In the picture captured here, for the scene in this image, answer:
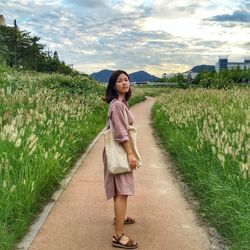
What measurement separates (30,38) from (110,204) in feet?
203

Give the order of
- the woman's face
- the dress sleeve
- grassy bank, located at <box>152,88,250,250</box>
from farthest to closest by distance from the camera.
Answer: grassy bank, located at <box>152,88,250,250</box> < the woman's face < the dress sleeve

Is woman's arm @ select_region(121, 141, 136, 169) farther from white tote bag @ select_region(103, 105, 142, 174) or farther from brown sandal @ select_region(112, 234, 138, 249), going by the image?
brown sandal @ select_region(112, 234, 138, 249)

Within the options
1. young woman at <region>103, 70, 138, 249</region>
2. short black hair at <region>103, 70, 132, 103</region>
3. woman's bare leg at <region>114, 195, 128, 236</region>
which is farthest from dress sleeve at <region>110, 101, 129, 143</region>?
woman's bare leg at <region>114, 195, 128, 236</region>

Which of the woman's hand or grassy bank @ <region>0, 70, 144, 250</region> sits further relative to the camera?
grassy bank @ <region>0, 70, 144, 250</region>

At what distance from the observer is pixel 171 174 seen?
8617 millimetres

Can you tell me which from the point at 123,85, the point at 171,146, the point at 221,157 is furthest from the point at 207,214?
the point at 171,146

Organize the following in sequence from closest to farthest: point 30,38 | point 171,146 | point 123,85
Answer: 1. point 123,85
2. point 171,146
3. point 30,38

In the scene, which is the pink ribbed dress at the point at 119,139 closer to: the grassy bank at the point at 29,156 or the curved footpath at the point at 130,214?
the curved footpath at the point at 130,214

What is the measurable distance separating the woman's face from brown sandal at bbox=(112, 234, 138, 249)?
1.53 meters

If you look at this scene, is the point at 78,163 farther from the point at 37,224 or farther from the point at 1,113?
the point at 37,224

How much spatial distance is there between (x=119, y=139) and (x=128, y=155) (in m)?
0.19

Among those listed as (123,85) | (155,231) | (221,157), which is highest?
(123,85)

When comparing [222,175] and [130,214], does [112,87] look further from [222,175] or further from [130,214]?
[222,175]

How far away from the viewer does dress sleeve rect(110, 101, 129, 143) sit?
503cm
